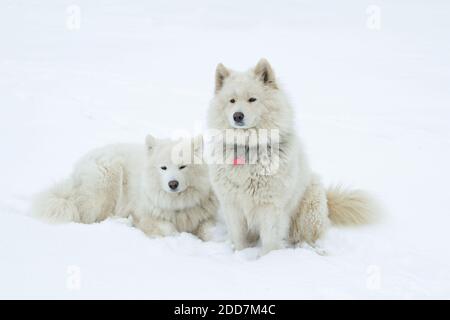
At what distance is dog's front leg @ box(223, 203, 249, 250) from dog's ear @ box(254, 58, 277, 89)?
1.23 m

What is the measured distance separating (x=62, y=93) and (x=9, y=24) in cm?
1072

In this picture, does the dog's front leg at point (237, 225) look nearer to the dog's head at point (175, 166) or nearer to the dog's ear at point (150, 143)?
the dog's head at point (175, 166)

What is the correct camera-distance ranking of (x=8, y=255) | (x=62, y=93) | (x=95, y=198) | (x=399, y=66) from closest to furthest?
1. (x=8, y=255)
2. (x=95, y=198)
3. (x=62, y=93)
4. (x=399, y=66)

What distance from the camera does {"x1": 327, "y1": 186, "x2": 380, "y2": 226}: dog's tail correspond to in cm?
507

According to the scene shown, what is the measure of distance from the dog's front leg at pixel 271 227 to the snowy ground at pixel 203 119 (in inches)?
6.6

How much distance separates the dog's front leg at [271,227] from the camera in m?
4.49

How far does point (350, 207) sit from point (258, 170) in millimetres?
1384

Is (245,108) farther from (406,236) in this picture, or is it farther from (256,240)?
(406,236)

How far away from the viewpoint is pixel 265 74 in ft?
14.9

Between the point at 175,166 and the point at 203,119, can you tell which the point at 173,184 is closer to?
the point at 175,166

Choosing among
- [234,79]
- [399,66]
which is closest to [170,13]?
[399,66]

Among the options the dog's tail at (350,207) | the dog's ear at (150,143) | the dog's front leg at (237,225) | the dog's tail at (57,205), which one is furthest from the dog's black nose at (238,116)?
the dog's tail at (57,205)

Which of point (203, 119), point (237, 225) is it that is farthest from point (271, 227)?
point (203, 119)

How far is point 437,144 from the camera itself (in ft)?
24.6
